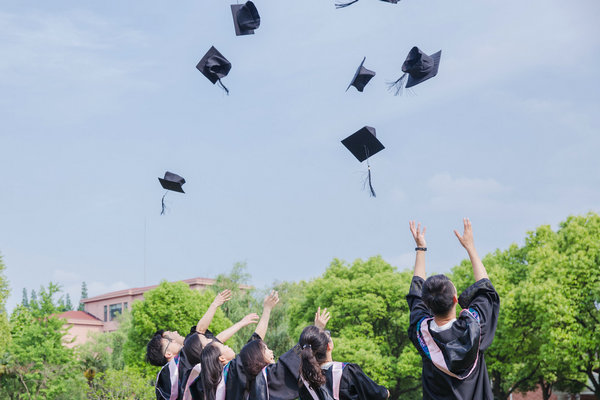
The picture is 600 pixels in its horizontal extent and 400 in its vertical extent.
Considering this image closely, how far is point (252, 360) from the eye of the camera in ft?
14.6

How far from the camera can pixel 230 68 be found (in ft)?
28.7

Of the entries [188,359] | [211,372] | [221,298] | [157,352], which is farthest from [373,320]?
[211,372]

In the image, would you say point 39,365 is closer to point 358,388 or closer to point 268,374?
point 268,374

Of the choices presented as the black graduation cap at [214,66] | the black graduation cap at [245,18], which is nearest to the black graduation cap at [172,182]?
the black graduation cap at [214,66]

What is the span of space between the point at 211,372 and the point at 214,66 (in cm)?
508

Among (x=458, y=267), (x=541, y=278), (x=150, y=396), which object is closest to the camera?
(x=541, y=278)

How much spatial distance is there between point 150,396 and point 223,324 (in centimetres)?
770

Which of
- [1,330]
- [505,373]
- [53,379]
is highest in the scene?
[1,330]

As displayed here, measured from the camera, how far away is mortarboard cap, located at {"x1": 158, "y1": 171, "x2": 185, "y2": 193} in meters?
9.16

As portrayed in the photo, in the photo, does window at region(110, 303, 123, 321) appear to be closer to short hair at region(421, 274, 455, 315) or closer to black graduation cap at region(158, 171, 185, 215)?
black graduation cap at region(158, 171, 185, 215)

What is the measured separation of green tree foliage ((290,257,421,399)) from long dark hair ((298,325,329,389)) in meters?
21.9

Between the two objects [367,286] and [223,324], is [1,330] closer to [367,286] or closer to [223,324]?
[223,324]

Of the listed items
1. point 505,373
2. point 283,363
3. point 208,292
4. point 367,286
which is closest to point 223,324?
point 208,292

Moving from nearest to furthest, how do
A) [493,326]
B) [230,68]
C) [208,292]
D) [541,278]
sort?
[493,326], [230,68], [541,278], [208,292]
